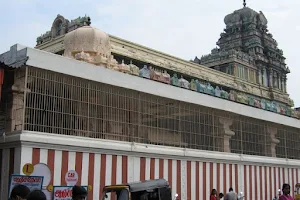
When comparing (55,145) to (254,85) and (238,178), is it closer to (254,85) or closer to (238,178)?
(238,178)

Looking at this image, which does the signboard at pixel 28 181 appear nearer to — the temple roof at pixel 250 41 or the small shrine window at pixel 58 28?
the small shrine window at pixel 58 28

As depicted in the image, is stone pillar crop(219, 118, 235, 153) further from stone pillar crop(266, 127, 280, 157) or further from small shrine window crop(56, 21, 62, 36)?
small shrine window crop(56, 21, 62, 36)

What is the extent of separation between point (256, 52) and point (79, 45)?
41.1 meters

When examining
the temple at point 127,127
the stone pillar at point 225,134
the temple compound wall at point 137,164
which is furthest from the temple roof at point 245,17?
the stone pillar at point 225,134

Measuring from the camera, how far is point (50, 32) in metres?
44.6

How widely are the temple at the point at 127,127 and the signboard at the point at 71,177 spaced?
178mm

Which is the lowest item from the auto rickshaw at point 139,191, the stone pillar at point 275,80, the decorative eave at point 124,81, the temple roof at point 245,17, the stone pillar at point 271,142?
the auto rickshaw at point 139,191

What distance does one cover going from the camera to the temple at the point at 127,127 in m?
16.8

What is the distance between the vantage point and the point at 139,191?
12516 millimetres

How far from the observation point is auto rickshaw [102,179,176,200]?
40.3ft

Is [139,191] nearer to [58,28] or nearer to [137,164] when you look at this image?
[137,164]

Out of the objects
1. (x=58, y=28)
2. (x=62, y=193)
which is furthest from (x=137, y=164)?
(x=58, y=28)

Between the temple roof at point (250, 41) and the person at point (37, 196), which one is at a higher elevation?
the temple roof at point (250, 41)

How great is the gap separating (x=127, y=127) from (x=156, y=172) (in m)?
2.83
